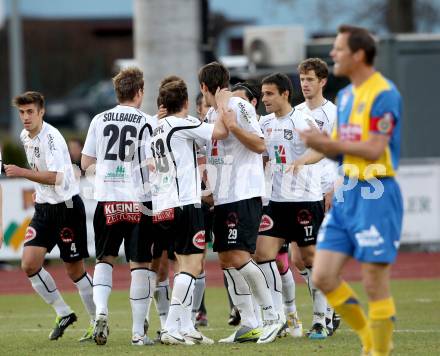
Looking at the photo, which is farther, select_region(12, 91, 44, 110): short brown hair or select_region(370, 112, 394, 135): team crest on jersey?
select_region(12, 91, 44, 110): short brown hair

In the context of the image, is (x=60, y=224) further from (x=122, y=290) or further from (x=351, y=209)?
(x=122, y=290)

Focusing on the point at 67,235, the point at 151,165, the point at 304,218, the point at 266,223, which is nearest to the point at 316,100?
the point at 304,218

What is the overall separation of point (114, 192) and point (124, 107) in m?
0.78

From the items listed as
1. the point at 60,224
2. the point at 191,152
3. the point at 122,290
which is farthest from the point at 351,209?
the point at 122,290

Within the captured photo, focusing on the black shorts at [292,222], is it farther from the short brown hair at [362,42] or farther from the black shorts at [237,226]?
the short brown hair at [362,42]

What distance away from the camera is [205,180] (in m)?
10.5

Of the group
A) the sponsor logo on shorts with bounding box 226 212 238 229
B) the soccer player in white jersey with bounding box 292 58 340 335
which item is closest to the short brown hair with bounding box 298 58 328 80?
the soccer player in white jersey with bounding box 292 58 340 335

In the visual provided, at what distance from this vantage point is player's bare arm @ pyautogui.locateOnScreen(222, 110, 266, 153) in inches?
372

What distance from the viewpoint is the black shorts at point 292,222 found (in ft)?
34.7

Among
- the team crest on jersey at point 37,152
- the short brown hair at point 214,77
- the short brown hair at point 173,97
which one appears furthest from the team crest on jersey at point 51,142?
the short brown hair at point 214,77

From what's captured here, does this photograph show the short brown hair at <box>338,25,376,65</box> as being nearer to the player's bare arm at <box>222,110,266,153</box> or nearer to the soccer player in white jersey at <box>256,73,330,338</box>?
the player's bare arm at <box>222,110,266,153</box>

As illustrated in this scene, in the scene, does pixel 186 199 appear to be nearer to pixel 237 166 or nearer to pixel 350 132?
pixel 237 166

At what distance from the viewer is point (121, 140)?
997 cm

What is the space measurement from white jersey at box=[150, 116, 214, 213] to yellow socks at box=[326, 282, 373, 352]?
2.23m
